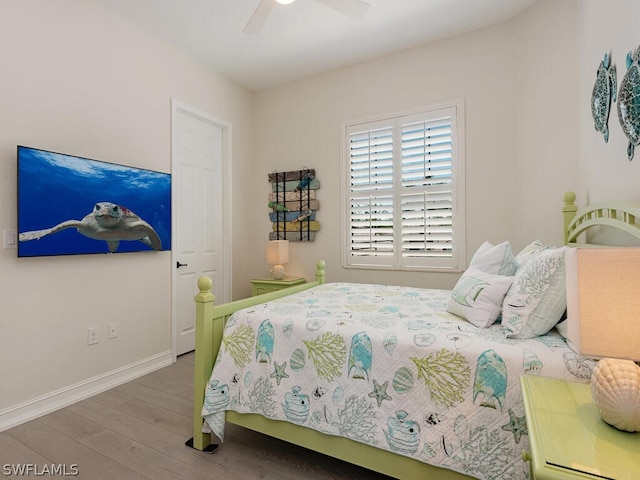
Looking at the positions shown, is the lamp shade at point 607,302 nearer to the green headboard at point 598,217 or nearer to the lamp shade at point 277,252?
the green headboard at point 598,217

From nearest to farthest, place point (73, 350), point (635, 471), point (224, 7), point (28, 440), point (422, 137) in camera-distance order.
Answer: point (635, 471)
point (28, 440)
point (73, 350)
point (224, 7)
point (422, 137)

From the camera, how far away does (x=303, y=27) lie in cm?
302

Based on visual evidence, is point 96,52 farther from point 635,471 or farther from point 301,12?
point 635,471

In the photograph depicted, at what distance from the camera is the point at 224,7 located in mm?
2725

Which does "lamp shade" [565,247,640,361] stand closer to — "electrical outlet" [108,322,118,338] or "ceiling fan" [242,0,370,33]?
"ceiling fan" [242,0,370,33]

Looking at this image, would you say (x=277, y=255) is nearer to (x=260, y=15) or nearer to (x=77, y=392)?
(x=77, y=392)

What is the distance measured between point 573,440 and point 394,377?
Result: 0.72 meters

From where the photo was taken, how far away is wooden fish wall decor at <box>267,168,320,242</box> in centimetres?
388

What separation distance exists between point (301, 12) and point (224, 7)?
61 centimetres

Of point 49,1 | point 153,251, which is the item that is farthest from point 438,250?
point 49,1

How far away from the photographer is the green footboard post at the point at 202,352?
6.05 feet

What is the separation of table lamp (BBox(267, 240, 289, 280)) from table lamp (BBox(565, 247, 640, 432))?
3.12 m

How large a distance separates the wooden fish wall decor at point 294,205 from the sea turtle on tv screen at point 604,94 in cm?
249

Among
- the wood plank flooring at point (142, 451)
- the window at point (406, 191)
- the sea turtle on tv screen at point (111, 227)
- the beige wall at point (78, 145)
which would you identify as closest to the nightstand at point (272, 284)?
the window at point (406, 191)
